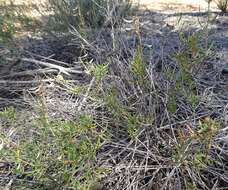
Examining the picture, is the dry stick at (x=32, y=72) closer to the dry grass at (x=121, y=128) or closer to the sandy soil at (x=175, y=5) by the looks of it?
the dry grass at (x=121, y=128)

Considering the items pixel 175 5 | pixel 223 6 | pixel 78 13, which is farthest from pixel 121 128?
pixel 175 5

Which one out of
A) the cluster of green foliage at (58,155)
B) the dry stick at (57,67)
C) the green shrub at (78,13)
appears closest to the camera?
the cluster of green foliage at (58,155)

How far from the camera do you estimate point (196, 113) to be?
2689 millimetres

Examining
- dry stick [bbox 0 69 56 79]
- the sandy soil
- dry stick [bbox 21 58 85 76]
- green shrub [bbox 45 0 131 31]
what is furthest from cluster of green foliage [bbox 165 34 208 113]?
the sandy soil

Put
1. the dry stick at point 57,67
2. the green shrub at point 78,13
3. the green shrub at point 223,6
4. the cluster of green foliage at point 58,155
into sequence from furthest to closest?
the green shrub at point 223,6 < the green shrub at point 78,13 < the dry stick at point 57,67 < the cluster of green foliage at point 58,155

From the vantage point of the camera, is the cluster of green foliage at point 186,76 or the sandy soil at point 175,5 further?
the sandy soil at point 175,5

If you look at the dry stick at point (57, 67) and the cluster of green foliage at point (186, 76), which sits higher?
the cluster of green foliage at point (186, 76)

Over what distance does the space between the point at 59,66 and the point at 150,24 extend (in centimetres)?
129

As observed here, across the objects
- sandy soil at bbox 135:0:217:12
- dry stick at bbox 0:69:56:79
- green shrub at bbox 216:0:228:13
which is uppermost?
dry stick at bbox 0:69:56:79

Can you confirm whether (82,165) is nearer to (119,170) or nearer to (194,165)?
(119,170)

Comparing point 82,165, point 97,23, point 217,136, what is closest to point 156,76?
point 217,136

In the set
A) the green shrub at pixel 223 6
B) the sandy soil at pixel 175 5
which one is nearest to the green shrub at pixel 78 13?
the sandy soil at pixel 175 5

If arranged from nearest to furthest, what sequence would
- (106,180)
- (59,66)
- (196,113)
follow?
(106,180) → (196,113) → (59,66)

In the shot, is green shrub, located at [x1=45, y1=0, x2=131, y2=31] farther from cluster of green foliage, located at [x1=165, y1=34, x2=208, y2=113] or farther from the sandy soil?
cluster of green foliage, located at [x1=165, y1=34, x2=208, y2=113]
